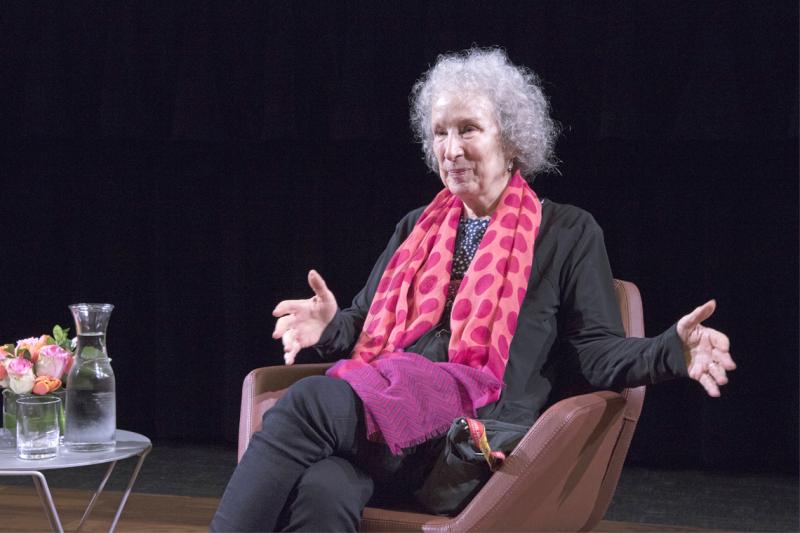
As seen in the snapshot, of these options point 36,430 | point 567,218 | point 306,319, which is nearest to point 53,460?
point 36,430

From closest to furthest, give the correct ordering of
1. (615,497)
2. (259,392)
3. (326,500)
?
(326,500) → (259,392) → (615,497)

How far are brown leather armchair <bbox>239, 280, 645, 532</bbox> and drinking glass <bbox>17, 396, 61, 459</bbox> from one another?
72 centimetres

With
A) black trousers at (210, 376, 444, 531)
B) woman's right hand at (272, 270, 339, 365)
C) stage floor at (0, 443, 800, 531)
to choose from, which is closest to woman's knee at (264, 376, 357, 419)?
black trousers at (210, 376, 444, 531)

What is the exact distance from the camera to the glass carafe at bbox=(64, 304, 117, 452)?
193cm

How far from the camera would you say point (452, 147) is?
2.08 metres

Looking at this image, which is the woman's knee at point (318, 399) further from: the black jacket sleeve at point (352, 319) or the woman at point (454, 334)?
the black jacket sleeve at point (352, 319)

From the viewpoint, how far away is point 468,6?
11.2 feet

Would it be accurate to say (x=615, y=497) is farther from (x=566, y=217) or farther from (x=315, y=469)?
(x=315, y=469)

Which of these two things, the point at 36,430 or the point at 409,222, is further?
the point at 409,222

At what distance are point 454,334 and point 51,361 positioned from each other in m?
0.89

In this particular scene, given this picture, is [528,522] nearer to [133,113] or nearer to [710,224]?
[710,224]

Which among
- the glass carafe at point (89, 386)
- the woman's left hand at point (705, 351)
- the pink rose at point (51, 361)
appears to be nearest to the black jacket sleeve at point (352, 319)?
the glass carafe at point (89, 386)

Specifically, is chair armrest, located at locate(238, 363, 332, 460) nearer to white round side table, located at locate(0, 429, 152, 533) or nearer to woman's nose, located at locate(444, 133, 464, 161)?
white round side table, located at locate(0, 429, 152, 533)

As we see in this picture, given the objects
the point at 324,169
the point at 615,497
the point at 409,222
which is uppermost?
the point at 324,169
